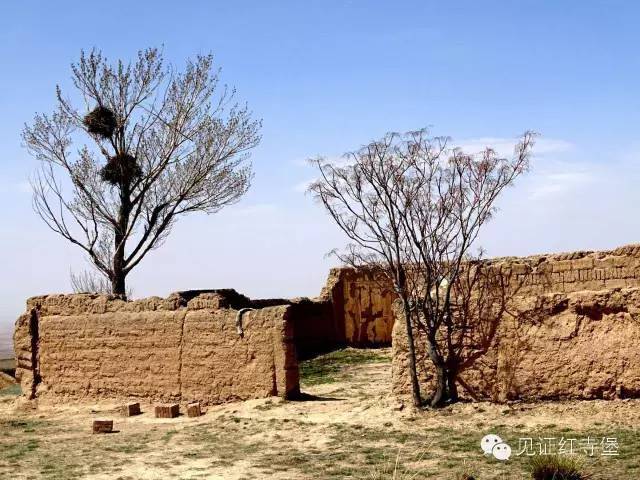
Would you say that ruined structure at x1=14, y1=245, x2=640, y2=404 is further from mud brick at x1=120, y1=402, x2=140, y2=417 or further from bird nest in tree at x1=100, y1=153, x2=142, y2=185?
bird nest in tree at x1=100, y1=153, x2=142, y2=185

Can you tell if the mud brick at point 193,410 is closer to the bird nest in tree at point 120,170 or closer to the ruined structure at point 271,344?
the ruined structure at point 271,344

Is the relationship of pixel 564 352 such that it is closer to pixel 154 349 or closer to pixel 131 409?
pixel 154 349

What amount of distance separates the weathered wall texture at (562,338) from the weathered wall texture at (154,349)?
6.29 ft

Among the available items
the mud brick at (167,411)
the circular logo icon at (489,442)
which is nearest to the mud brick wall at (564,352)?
the circular logo icon at (489,442)

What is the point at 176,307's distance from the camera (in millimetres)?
12188

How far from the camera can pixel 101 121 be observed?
18.5 meters

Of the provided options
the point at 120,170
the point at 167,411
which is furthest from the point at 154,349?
the point at 120,170

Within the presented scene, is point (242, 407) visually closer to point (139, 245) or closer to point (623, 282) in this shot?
point (623, 282)

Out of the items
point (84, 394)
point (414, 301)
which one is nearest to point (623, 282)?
point (414, 301)

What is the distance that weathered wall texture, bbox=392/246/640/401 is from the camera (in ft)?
30.2

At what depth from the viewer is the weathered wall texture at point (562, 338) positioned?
9203mm

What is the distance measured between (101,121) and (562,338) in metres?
12.6

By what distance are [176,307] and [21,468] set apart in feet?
13.4

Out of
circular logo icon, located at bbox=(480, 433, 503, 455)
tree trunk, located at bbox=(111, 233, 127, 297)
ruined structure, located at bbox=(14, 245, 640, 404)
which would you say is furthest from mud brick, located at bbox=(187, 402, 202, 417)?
tree trunk, located at bbox=(111, 233, 127, 297)
